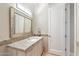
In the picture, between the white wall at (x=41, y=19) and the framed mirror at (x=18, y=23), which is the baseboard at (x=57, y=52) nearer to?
the white wall at (x=41, y=19)

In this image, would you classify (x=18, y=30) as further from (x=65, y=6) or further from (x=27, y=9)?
(x=65, y=6)

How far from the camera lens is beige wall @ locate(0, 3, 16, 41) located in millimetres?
1409

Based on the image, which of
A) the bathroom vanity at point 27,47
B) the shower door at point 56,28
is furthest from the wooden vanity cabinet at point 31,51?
the shower door at point 56,28

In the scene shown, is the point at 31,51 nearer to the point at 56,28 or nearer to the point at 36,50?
the point at 36,50

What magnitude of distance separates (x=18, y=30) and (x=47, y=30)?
1.40 feet

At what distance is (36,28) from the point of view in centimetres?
154

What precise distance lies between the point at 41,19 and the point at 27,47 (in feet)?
1.48

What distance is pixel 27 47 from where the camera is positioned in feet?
4.66

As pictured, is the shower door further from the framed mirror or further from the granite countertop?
the framed mirror

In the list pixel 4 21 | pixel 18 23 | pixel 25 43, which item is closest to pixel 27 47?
pixel 25 43

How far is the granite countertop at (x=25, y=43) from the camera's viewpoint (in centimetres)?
142

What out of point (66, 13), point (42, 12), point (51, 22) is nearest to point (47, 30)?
point (51, 22)

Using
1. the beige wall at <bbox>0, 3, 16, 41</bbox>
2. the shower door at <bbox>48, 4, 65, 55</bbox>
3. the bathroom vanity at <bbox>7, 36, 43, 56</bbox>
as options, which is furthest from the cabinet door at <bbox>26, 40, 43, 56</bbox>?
the beige wall at <bbox>0, 3, 16, 41</bbox>

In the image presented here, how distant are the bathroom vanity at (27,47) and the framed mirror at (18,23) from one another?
13 cm
